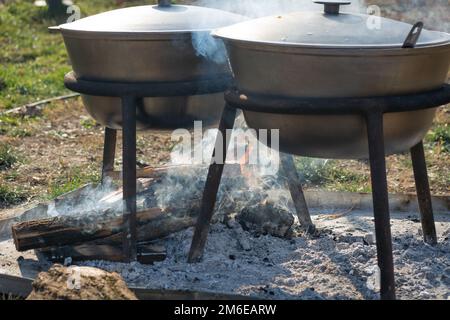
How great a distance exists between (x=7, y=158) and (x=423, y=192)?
11.1 feet

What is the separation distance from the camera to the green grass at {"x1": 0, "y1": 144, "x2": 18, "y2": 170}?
243 inches

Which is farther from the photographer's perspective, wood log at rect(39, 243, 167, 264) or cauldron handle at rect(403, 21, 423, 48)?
wood log at rect(39, 243, 167, 264)

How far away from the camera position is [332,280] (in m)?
3.88

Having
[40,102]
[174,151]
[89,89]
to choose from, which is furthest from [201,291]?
[40,102]

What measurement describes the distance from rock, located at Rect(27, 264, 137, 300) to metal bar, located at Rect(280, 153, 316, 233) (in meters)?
1.57

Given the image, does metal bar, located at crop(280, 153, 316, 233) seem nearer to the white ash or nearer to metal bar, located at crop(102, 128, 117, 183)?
the white ash

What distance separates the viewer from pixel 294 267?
4.05 meters

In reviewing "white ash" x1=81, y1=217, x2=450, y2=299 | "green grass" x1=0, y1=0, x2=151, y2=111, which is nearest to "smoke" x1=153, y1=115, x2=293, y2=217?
"white ash" x1=81, y1=217, x2=450, y2=299

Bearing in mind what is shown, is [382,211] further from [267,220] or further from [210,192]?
[267,220]

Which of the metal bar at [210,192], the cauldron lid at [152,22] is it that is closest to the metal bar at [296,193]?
the metal bar at [210,192]

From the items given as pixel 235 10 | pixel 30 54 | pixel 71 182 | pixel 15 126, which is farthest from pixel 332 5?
pixel 30 54
